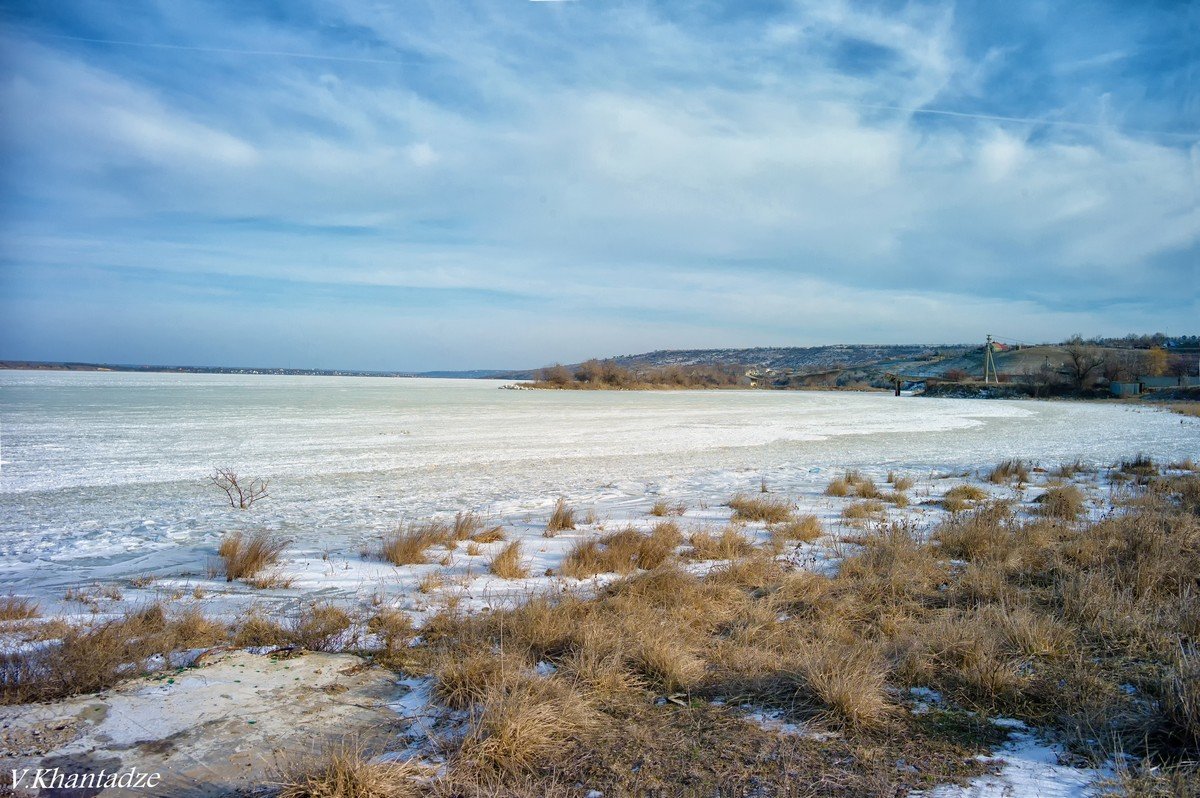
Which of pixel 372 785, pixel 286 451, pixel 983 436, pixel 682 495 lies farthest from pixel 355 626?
pixel 983 436

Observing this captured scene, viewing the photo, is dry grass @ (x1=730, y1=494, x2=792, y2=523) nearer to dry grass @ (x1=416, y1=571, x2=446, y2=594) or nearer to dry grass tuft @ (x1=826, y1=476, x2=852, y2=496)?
dry grass tuft @ (x1=826, y1=476, x2=852, y2=496)

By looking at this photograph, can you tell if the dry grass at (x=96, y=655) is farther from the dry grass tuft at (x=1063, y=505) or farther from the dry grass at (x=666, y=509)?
the dry grass tuft at (x=1063, y=505)

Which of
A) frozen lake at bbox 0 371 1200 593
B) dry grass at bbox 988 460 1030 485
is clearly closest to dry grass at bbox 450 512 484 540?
frozen lake at bbox 0 371 1200 593

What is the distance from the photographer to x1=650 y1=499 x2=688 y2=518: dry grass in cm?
1021

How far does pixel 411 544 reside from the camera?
301 inches

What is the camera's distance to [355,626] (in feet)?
17.4

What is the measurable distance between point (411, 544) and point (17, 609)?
11.0ft

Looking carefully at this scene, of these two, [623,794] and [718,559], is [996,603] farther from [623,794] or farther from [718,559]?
[623,794]

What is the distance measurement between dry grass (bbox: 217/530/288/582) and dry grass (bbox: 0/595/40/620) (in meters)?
1.53

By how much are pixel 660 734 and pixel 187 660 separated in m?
3.15

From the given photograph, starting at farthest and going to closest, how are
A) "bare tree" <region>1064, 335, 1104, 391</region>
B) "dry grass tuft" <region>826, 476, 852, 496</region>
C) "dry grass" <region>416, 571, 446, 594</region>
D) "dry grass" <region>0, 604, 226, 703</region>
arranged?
"bare tree" <region>1064, 335, 1104, 391</region>, "dry grass tuft" <region>826, 476, 852, 496</region>, "dry grass" <region>416, 571, 446, 594</region>, "dry grass" <region>0, 604, 226, 703</region>

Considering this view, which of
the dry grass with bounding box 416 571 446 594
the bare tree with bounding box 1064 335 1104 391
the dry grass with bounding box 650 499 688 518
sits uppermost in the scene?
the bare tree with bounding box 1064 335 1104 391

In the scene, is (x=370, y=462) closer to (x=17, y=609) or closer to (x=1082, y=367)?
(x=17, y=609)

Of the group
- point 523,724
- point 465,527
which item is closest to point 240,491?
point 465,527
